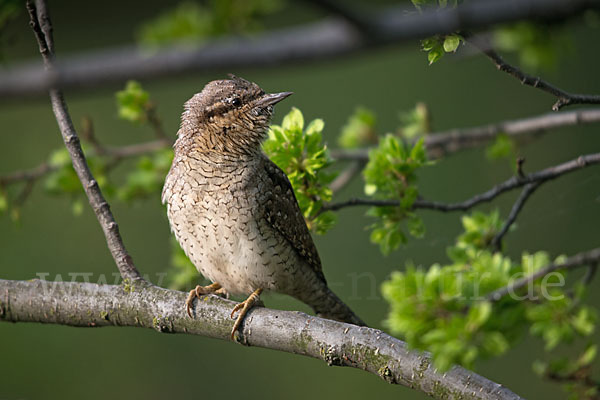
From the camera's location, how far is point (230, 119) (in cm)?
230

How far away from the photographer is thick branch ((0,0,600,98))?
646mm

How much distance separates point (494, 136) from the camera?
2744mm

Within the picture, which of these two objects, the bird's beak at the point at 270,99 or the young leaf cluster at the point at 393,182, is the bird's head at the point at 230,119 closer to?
the bird's beak at the point at 270,99

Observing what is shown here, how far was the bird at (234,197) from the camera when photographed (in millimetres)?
2240

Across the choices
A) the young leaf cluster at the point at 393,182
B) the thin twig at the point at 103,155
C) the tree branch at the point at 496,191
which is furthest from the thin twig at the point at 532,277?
the thin twig at the point at 103,155

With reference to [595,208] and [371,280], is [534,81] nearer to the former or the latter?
[371,280]

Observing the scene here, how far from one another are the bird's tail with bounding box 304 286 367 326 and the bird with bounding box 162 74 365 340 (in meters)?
0.19

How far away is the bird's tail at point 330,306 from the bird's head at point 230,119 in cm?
65

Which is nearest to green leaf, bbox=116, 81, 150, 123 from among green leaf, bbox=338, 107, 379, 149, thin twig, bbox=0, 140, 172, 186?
thin twig, bbox=0, 140, 172, 186

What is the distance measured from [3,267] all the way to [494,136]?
3.79 meters

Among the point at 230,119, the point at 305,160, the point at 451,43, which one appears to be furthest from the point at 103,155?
the point at 451,43

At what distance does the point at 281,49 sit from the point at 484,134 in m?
2.23

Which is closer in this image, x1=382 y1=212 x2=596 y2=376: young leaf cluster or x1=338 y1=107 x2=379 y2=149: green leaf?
x1=382 y1=212 x2=596 y2=376: young leaf cluster

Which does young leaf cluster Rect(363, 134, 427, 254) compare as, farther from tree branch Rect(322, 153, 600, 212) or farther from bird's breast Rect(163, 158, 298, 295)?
bird's breast Rect(163, 158, 298, 295)
